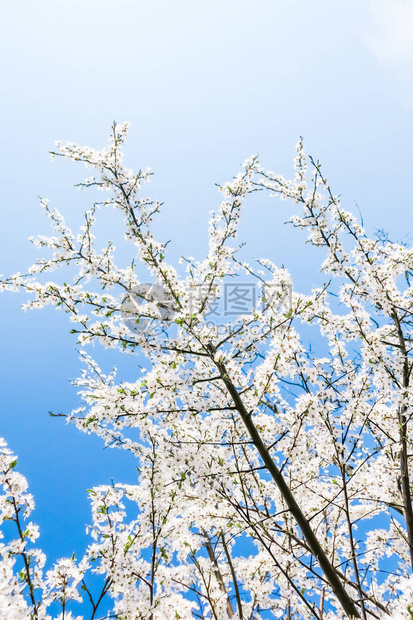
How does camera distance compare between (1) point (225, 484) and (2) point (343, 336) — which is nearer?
(1) point (225, 484)

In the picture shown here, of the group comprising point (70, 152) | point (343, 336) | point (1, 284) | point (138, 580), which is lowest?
point (138, 580)

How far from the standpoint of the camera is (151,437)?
4750mm

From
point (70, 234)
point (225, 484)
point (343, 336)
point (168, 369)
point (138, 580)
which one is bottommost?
point (138, 580)

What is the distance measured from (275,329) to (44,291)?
10.7ft

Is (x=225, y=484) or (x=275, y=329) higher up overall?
(x=275, y=329)

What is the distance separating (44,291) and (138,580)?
4.01 m

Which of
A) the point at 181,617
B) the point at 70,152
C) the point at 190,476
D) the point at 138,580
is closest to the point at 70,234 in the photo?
the point at 70,152

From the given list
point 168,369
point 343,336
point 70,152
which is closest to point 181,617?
point 168,369

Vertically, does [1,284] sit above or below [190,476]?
above

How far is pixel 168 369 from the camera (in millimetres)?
4195

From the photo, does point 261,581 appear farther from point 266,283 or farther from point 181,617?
point 266,283

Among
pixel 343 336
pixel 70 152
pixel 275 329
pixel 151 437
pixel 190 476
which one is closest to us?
pixel 190 476

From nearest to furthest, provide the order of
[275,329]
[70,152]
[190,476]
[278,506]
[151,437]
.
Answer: [190,476] < [275,329] < [151,437] < [70,152] < [278,506]

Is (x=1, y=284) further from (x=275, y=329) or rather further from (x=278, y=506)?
(x=278, y=506)
